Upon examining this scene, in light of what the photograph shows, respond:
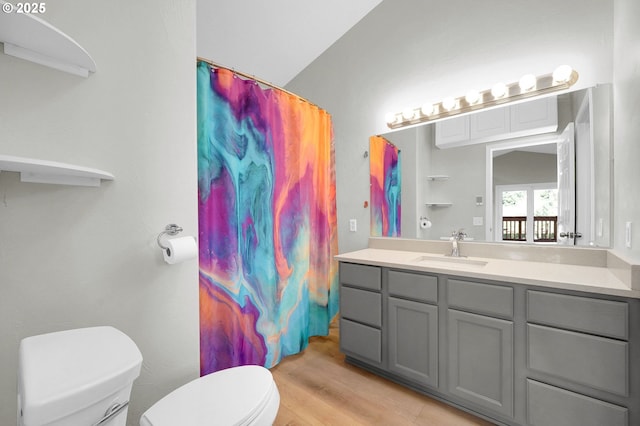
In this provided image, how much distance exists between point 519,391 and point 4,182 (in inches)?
89.8

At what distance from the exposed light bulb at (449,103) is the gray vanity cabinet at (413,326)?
132 centimetres

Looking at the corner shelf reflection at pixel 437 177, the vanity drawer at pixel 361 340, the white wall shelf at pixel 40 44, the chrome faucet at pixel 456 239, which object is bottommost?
the vanity drawer at pixel 361 340

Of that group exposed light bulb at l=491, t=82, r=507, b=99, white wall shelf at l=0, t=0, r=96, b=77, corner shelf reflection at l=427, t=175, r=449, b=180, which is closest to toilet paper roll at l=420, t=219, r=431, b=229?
corner shelf reflection at l=427, t=175, r=449, b=180

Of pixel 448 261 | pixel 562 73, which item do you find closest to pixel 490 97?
pixel 562 73

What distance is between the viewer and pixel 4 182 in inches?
33.2

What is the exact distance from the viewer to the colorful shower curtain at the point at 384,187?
7.76 feet

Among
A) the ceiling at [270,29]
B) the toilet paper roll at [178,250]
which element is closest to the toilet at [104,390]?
the toilet paper roll at [178,250]

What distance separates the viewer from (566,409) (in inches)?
46.4

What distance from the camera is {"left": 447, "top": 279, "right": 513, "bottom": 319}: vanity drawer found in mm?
1343

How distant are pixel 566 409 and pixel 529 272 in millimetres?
611

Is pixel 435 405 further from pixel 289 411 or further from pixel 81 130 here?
pixel 81 130

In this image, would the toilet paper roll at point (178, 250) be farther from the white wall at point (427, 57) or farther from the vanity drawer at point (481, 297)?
the white wall at point (427, 57)

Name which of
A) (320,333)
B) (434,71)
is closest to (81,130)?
(320,333)

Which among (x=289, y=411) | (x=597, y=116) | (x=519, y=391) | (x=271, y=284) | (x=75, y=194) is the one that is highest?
(x=597, y=116)
